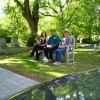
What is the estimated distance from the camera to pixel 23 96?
247cm

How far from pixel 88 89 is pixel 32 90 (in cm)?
77

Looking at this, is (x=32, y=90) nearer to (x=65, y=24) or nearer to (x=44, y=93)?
(x=44, y=93)

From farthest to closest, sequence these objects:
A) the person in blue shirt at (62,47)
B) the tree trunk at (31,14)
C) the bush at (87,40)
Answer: the bush at (87,40), the tree trunk at (31,14), the person in blue shirt at (62,47)

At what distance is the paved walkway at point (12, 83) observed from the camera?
18.0ft

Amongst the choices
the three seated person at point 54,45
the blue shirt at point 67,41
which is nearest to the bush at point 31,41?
the three seated person at point 54,45

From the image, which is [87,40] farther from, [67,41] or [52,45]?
[67,41]

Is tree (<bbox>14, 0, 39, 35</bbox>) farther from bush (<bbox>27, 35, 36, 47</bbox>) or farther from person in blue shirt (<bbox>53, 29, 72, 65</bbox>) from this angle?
person in blue shirt (<bbox>53, 29, 72, 65</bbox>)

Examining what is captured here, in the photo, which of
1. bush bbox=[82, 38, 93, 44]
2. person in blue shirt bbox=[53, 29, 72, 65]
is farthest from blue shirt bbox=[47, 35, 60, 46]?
bush bbox=[82, 38, 93, 44]

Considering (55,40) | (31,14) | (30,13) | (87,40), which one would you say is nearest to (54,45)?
(55,40)

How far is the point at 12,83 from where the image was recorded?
6242mm

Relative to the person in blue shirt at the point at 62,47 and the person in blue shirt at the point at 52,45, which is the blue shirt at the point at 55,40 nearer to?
the person in blue shirt at the point at 52,45

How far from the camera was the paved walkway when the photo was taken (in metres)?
5.49

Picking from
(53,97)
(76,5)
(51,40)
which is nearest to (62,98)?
(53,97)

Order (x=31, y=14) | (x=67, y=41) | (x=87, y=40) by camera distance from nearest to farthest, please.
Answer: (x=67, y=41) → (x=31, y=14) → (x=87, y=40)
